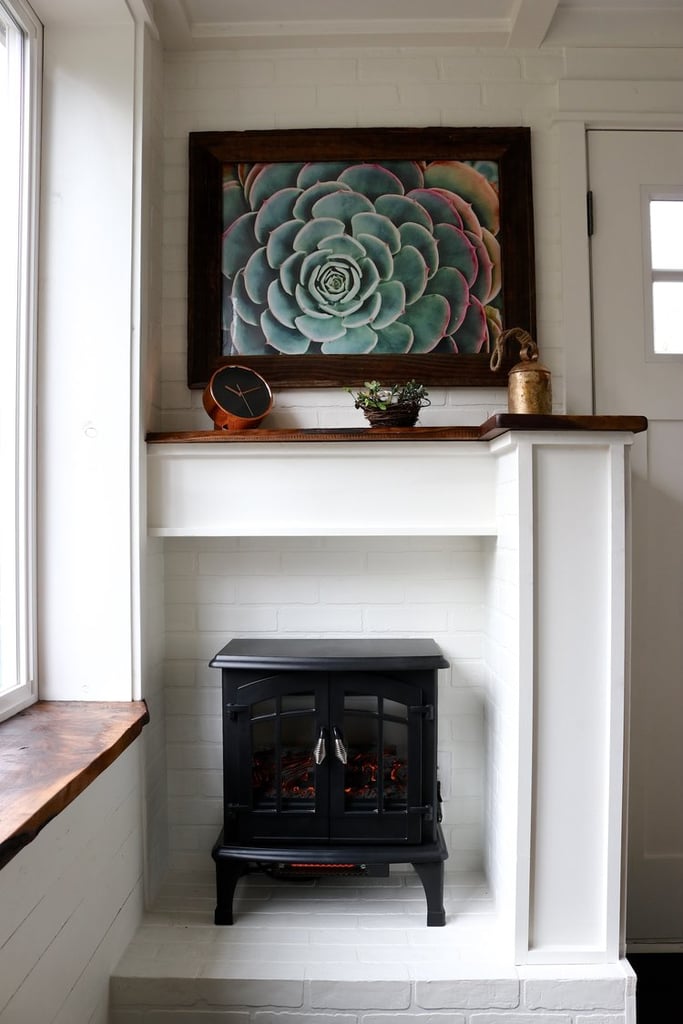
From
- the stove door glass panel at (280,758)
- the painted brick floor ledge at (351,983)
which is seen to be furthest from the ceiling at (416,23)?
the painted brick floor ledge at (351,983)

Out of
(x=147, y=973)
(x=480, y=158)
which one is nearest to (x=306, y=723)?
(x=147, y=973)

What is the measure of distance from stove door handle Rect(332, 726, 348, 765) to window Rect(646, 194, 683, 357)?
1.55 m

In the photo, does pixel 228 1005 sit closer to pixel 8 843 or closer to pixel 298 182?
pixel 8 843

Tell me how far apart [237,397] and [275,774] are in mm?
1098

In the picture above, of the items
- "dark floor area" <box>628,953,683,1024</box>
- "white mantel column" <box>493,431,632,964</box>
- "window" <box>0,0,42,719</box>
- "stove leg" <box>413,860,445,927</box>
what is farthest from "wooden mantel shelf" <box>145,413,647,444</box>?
"dark floor area" <box>628,953,683,1024</box>

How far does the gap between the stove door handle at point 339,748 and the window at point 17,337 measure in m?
0.85

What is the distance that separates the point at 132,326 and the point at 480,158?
1233mm

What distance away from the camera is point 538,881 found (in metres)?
1.78

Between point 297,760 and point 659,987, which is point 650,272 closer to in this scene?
point 297,760

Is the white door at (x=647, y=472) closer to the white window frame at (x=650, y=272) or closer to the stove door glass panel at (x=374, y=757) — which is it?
the white window frame at (x=650, y=272)

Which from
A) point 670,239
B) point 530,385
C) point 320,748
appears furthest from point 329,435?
point 670,239

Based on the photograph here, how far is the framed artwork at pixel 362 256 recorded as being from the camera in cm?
225

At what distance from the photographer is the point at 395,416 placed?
2.07 metres

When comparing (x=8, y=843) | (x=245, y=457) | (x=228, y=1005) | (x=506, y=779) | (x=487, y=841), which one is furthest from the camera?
(x=487, y=841)
